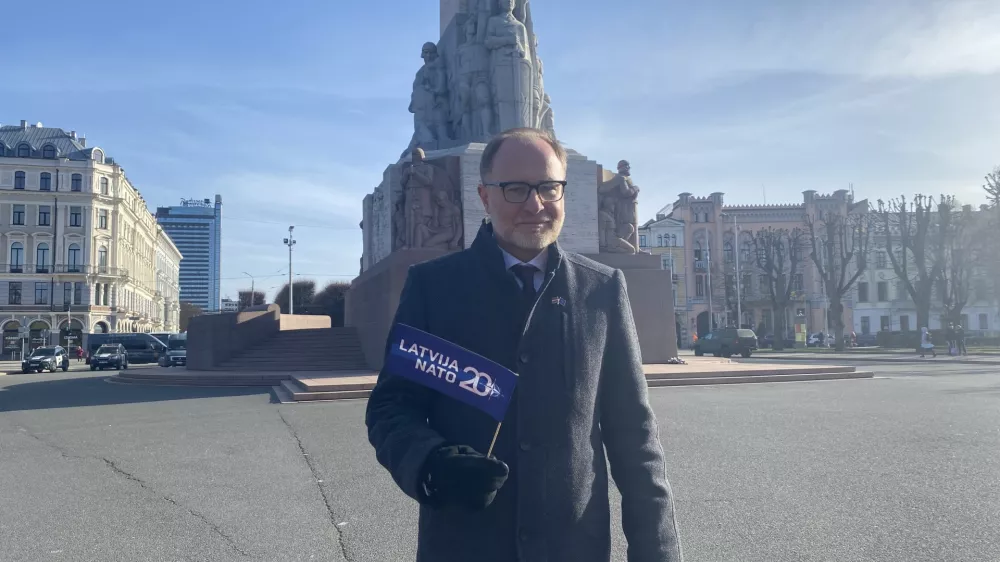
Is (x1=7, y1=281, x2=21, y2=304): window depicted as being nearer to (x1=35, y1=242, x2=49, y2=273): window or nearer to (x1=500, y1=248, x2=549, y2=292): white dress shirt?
(x1=35, y1=242, x2=49, y2=273): window

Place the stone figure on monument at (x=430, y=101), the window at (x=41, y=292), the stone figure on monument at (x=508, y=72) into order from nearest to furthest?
the stone figure on monument at (x=508, y=72), the stone figure on monument at (x=430, y=101), the window at (x=41, y=292)

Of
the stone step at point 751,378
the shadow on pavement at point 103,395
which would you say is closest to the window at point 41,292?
the shadow on pavement at point 103,395

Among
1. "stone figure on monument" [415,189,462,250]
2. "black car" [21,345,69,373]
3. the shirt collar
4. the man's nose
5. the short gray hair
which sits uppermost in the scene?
"stone figure on monument" [415,189,462,250]

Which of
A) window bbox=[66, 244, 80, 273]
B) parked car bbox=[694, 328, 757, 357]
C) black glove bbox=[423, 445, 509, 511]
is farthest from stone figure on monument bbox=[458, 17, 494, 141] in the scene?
window bbox=[66, 244, 80, 273]

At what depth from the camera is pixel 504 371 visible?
175 centimetres

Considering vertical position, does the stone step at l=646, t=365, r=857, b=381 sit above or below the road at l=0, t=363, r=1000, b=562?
above

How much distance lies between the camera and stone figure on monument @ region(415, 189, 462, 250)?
683 inches

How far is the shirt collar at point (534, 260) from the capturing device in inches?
81.4

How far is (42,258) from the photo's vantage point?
209ft

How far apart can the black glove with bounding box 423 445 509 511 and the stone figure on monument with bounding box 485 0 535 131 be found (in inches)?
728

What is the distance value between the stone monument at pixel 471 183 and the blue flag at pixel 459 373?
14.7m

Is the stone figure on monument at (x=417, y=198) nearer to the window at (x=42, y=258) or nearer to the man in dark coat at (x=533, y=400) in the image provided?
the man in dark coat at (x=533, y=400)

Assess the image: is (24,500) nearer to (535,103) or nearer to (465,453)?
(465,453)

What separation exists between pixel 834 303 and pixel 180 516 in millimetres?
45396
